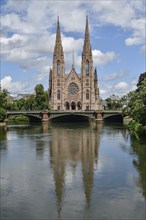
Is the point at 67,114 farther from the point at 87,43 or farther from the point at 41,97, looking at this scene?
the point at 87,43

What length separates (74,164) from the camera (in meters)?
39.5

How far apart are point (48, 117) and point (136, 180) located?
3484 inches

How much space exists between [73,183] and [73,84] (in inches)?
5330

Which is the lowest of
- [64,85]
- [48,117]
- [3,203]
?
[3,203]

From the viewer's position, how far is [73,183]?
30484 mm

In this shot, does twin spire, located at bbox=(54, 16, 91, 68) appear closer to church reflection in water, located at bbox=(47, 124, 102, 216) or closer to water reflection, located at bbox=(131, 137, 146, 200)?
church reflection in water, located at bbox=(47, 124, 102, 216)

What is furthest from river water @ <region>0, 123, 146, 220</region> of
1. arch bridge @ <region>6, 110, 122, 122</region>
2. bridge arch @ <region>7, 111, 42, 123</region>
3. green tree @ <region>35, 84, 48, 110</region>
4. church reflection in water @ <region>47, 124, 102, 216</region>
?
green tree @ <region>35, 84, 48, 110</region>

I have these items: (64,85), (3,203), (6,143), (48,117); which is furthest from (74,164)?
(64,85)

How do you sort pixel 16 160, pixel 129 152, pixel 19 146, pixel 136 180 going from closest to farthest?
pixel 136 180, pixel 16 160, pixel 129 152, pixel 19 146

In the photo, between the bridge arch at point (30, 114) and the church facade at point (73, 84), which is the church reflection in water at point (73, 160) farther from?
the church facade at point (73, 84)

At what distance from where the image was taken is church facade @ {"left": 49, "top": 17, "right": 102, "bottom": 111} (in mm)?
162375

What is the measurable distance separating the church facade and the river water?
367ft

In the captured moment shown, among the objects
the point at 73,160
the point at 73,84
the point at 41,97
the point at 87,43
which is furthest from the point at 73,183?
the point at 87,43

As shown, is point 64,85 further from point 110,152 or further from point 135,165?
point 135,165
